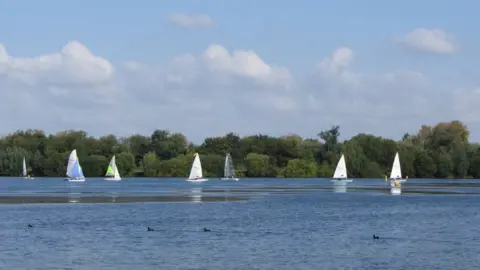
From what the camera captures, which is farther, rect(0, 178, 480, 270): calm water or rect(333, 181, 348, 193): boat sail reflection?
rect(333, 181, 348, 193): boat sail reflection

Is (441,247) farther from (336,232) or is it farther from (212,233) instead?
(212,233)

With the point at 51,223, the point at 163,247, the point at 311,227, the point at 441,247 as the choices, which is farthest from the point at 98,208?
the point at 441,247

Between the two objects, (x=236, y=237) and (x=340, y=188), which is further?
(x=340, y=188)

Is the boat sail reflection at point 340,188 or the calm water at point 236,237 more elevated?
the boat sail reflection at point 340,188

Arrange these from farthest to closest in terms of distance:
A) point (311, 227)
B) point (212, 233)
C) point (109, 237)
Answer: point (311, 227) < point (212, 233) < point (109, 237)

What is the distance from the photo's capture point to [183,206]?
3027 inches

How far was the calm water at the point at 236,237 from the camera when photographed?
38.1 meters

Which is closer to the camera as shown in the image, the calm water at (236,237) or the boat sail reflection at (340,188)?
the calm water at (236,237)

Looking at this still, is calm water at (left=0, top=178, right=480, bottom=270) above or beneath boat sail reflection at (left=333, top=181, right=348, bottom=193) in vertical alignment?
beneath

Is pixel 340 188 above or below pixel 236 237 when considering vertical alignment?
above

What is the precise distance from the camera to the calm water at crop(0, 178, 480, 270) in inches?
1501

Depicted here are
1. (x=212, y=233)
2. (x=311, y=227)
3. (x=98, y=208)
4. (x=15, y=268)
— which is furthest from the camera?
(x=98, y=208)

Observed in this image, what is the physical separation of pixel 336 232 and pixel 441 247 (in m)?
9.21

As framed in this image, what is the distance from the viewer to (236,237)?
4853cm
